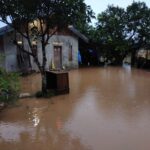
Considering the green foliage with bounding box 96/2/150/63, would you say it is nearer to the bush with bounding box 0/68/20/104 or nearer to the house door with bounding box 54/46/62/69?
the house door with bounding box 54/46/62/69

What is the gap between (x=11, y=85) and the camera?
7.66 m

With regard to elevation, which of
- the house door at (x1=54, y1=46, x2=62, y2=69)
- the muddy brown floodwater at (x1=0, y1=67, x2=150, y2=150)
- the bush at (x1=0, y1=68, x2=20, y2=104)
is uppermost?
the house door at (x1=54, y1=46, x2=62, y2=69)

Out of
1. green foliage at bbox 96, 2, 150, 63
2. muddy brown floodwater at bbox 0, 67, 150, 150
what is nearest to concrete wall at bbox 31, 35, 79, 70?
green foliage at bbox 96, 2, 150, 63

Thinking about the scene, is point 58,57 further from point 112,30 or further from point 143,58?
point 143,58

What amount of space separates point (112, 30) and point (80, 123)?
1850 centimetres

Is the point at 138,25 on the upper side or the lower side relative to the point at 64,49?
upper

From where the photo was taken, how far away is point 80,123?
6934 millimetres

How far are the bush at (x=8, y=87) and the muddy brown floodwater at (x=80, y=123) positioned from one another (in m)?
0.52

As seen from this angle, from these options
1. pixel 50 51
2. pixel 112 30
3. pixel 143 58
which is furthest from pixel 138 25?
pixel 50 51

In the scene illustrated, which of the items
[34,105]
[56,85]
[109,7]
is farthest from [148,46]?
[34,105]

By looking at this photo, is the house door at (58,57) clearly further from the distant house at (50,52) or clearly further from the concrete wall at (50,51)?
the concrete wall at (50,51)

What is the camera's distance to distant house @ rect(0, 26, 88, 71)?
1656 centimetres

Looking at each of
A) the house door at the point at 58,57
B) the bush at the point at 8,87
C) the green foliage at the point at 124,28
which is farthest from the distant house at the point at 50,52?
the bush at the point at 8,87

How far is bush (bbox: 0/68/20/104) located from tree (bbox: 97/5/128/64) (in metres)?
16.9
